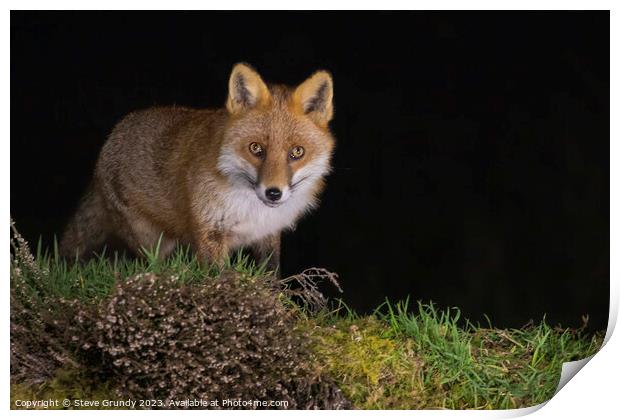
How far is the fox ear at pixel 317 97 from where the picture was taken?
3674mm

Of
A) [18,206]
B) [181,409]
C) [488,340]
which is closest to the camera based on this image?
[181,409]

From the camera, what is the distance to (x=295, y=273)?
390cm

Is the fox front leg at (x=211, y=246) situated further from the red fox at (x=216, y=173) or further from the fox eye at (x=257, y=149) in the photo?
the fox eye at (x=257, y=149)

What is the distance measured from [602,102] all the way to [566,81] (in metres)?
0.17

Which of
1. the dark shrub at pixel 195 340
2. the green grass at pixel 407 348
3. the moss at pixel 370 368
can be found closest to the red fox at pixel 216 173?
the green grass at pixel 407 348

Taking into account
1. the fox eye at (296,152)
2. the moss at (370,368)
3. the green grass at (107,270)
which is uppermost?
the fox eye at (296,152)

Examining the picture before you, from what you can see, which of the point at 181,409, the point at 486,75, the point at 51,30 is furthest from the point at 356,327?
the point at 51,30

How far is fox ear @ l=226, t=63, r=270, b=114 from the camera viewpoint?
3.64 meters

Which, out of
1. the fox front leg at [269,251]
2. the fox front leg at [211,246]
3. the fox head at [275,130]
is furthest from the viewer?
the fox front leg at [269,251]

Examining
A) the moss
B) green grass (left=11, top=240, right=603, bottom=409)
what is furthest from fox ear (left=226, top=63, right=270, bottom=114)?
the moss

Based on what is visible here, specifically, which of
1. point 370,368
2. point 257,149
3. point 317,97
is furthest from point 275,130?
point 370,368

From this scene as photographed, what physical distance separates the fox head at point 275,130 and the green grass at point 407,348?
37cm

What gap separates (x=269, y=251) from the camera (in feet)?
12.9

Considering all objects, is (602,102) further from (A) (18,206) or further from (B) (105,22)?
(A) (18,206)
